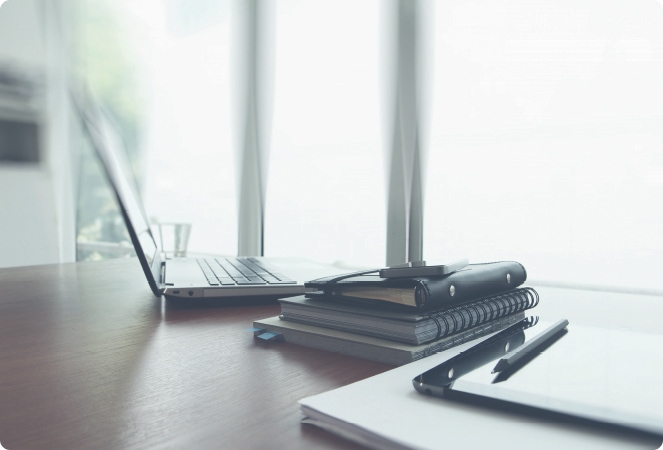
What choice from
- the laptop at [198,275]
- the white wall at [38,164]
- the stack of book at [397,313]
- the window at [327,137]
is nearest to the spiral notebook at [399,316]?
the stack of book at [397,313]

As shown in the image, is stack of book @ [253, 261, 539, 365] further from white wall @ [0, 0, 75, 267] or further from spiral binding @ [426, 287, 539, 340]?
white wall @ [0, 0, 75, 267]

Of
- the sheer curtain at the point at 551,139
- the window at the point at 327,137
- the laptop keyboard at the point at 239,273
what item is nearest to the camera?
the laptop keyboard at the point at 239,273

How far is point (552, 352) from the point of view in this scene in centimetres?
51

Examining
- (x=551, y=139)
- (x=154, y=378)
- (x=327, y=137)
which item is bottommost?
(x=154, y=378)

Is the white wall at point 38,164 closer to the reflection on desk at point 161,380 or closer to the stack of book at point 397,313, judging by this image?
the reflection on desk at point 161,380

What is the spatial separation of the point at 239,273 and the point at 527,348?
0.67 meters

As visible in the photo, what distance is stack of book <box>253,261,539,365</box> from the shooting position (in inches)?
21.0

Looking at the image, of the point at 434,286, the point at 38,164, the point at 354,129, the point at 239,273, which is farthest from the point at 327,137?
the point at 434,286

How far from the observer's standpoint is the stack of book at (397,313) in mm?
532

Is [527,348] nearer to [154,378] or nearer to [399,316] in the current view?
[399,316]

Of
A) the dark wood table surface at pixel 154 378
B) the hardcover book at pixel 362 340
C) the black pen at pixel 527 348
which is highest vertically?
the black pen at pixel 527 348

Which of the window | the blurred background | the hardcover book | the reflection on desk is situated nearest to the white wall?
the blurred background

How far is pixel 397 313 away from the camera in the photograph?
0.55 m

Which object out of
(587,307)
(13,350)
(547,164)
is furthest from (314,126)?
(13,350)
